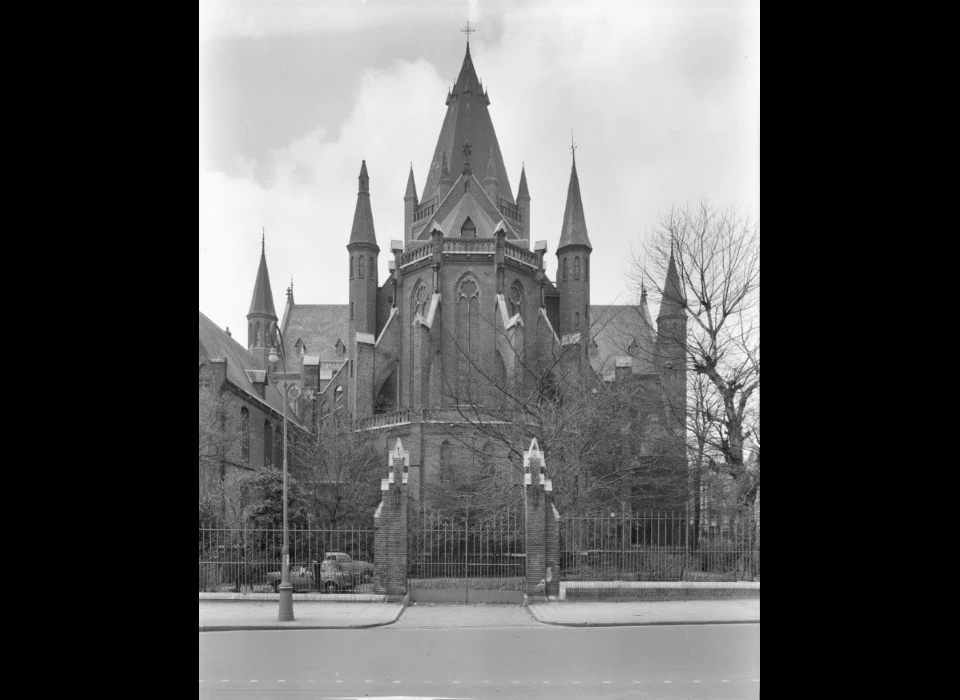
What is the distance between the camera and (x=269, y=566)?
63.8 feet

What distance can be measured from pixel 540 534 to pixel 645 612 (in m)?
3.14

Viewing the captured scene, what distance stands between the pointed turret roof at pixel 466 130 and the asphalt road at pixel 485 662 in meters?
38.8

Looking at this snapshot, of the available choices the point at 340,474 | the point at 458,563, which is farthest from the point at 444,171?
the point at 458,563

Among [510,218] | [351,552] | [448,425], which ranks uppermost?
[510,218]

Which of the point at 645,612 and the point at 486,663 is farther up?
the point at 486,663

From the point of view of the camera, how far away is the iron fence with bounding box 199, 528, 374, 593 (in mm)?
18469

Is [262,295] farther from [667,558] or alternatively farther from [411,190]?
[667,558]

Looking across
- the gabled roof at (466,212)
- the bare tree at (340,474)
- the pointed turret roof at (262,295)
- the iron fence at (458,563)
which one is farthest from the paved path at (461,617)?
the pointed turret roof at (262,295)

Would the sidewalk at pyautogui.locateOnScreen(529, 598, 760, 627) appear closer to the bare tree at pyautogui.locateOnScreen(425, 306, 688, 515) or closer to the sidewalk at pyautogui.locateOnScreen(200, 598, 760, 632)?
the sidewalk at pyautogui.locateOnScreen(200, 598, 760, 632)
